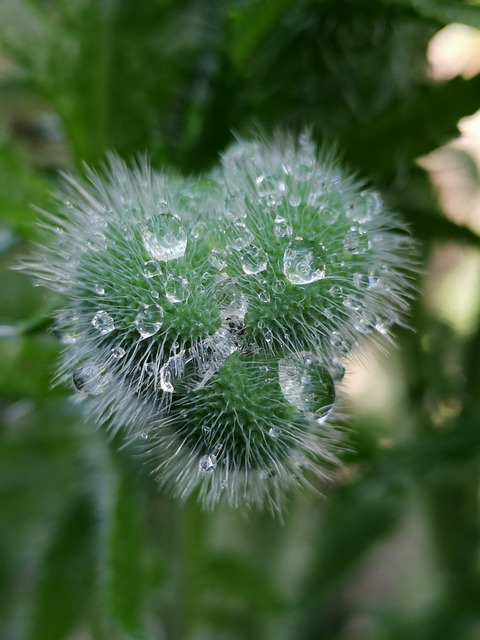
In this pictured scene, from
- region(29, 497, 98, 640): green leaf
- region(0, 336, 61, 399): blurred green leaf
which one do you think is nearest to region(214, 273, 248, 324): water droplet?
region(0, 336, 61, 399): blurred green leaf

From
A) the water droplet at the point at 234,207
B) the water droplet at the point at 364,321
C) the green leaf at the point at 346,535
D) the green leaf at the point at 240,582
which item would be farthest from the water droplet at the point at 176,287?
the green leaf at the point at 346,535

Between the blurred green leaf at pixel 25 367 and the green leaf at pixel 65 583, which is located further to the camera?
the green leaf at pixel 65 583

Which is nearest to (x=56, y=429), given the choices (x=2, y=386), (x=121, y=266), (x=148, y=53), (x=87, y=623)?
(x=87, y=623)

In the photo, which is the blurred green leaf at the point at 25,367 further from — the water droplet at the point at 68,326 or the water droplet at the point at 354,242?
the water droplet at the point at 354,242

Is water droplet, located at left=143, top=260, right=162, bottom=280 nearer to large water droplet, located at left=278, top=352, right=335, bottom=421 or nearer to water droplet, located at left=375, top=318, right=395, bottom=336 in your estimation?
large water droplet, located at left=278, top=352, right=335, bottom=421

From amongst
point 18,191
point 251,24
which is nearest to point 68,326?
point 18,191
